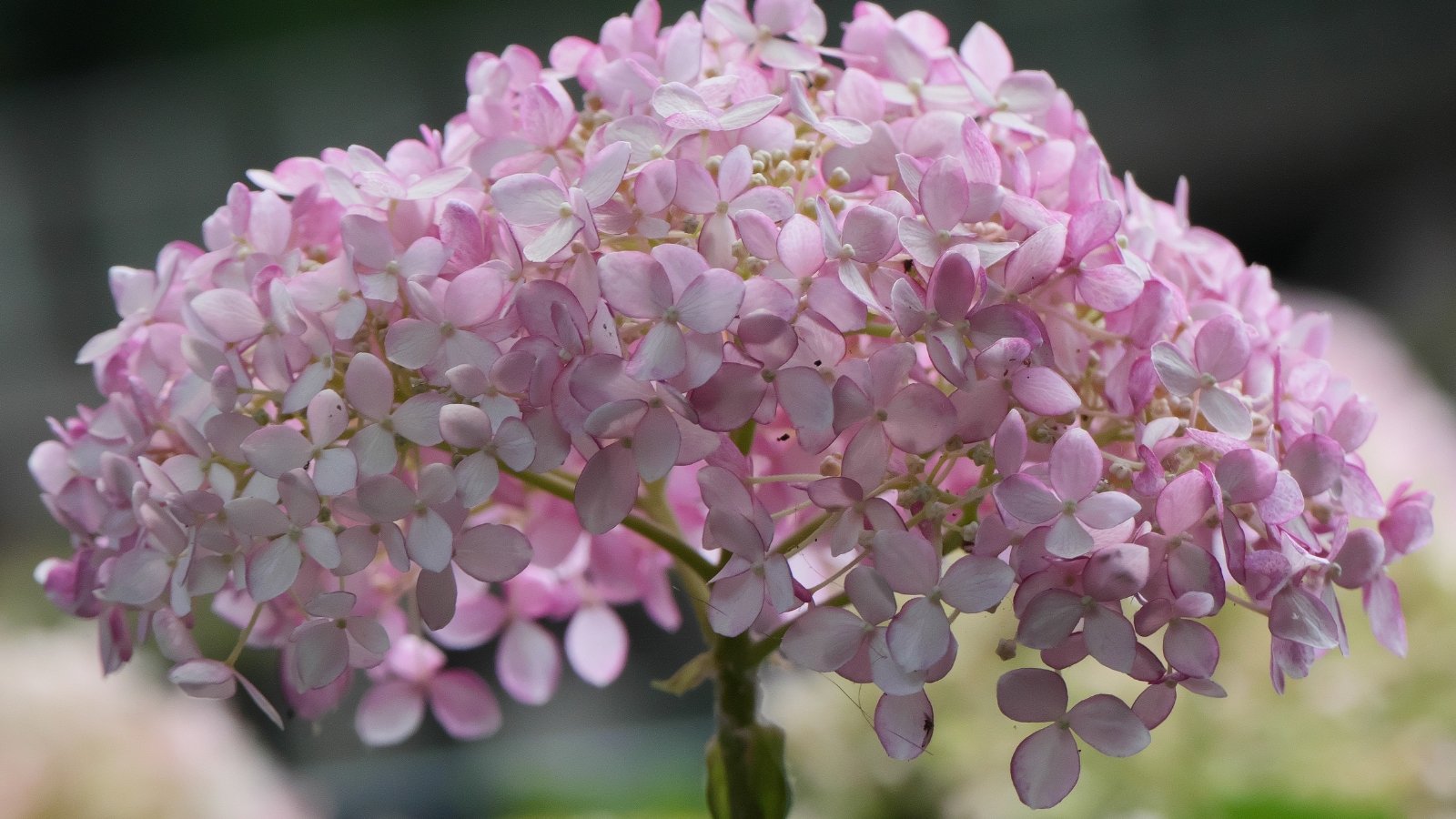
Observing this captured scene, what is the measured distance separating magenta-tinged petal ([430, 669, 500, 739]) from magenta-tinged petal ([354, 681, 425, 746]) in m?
0.02

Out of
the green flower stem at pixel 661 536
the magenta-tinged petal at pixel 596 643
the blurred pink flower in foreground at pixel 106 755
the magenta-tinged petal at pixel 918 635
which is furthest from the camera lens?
Answer: the blurred pink flower in foreground at pixel 106 755

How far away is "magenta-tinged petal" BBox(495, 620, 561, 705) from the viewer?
0.49 meters

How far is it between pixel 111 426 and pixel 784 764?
0.23 m

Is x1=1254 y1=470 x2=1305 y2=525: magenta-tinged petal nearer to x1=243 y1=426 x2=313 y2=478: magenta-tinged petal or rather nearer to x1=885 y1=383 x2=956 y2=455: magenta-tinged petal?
x1=885 y1=383 x2=956 y2=455: magenta-tinged petal

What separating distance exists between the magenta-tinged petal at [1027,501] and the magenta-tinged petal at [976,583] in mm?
13

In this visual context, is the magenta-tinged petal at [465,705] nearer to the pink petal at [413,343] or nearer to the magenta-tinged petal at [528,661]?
the magenta-tinged petal at [528,661]

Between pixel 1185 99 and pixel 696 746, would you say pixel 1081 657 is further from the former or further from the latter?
pixel 1185 99

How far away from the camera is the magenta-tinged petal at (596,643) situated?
500mm

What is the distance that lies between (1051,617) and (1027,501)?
0.10 feet

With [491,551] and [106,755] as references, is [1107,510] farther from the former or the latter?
[106,755]

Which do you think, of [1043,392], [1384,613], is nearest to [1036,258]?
[1043,392]

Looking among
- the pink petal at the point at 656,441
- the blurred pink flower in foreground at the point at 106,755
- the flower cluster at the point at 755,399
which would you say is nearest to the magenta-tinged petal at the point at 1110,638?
the flower cluster at the point at 755,399

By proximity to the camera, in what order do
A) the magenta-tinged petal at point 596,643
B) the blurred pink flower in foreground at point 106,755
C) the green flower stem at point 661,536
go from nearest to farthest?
1. the green flower stem at point 661,536
2. the magenta-tinged petal at point 596,643
3. the blurred pink flower in foreground at point 106,755

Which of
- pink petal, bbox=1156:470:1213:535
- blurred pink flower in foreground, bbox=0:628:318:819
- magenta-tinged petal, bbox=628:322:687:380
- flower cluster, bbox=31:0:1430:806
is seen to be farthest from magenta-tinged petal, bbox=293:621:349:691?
blurred pink flower in foreground, bbox=0:628:318:819
